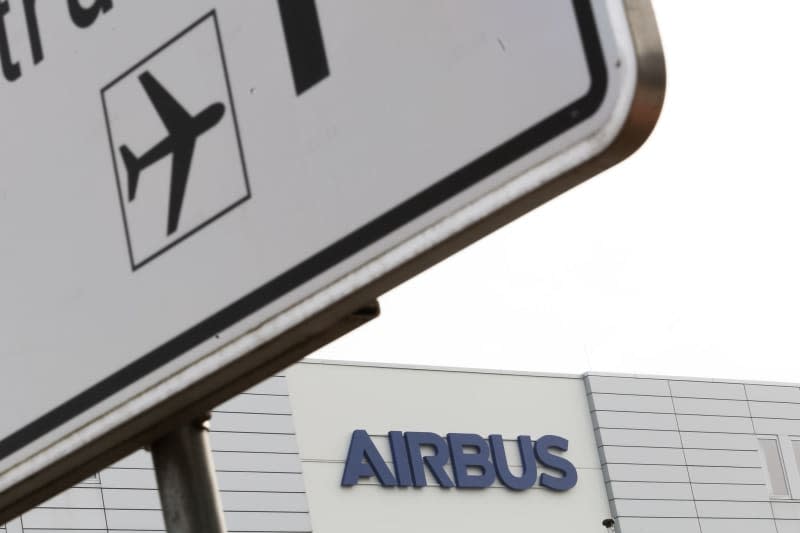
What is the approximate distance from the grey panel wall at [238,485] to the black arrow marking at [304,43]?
1743 cm

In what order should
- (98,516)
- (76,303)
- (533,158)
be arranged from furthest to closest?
1. (98,516)
2. (76,303)
3. (533,158)

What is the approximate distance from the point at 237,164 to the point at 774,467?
83.0 ft

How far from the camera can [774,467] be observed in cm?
2569

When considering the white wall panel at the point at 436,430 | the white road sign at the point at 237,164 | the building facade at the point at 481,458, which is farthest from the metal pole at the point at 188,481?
the white wall panel at the point at 436,430

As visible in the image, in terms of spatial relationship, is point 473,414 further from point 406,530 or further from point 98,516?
point 98,516

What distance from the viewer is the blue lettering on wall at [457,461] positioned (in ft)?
70.5

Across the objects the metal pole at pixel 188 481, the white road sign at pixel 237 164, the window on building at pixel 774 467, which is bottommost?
the metal pole at pixel 188 481

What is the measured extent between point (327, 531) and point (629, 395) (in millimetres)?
5855

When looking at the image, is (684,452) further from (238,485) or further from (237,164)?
(237,164)

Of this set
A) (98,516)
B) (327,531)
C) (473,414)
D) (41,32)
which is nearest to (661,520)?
(473,414)

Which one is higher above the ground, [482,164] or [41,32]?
[41,32]

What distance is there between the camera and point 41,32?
60.4 inches

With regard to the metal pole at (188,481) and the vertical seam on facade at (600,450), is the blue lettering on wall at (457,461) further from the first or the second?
the metal pole at (188,481)

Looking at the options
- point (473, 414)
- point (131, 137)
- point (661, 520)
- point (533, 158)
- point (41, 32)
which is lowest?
point (533, 158)
